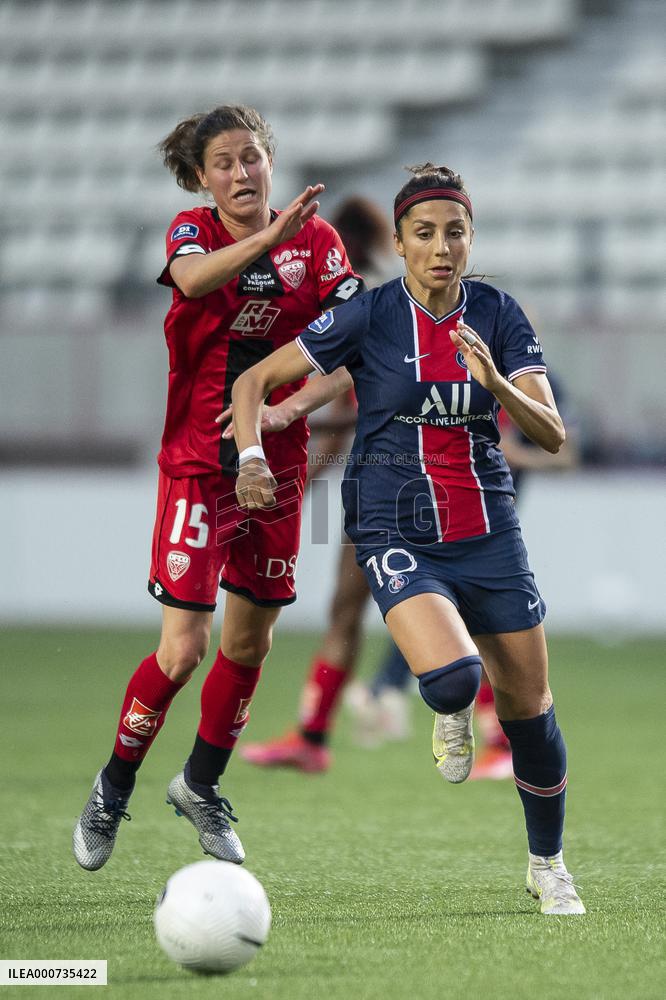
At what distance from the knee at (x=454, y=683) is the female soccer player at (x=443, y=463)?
8cm

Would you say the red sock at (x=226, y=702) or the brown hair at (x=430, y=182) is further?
the red sock at (x=226, y=702)

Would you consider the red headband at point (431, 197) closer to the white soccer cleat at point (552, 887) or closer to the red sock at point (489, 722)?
the white soccer cleat at point (552, 887)

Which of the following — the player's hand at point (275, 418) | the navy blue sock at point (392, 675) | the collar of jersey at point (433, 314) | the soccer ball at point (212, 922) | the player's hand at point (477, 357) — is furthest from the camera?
the navy blue sock at point (392, 675)

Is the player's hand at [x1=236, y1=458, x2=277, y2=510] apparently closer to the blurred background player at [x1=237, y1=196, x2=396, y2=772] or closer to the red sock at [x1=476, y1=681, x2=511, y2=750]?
the blurred background player at [x1=237, y1=196, x2=396, y2=772]

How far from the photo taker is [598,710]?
27.1ft

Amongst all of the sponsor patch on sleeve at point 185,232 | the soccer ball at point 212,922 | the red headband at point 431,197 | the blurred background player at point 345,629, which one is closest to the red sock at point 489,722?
the blurred background player at point 345,629

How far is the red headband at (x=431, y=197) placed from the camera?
3.68 m

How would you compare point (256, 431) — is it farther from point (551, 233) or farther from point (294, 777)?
point (551, 233)

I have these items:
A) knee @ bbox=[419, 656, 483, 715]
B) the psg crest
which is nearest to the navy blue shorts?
the psg crest

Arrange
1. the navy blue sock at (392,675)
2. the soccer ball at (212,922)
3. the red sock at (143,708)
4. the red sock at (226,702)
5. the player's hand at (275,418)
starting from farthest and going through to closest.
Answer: the navy blue sock at (392,675)
the red sock at (226,702)
the red sock at (143,708)
the player's hand at (275,418)
the soccer ball at (212,922)

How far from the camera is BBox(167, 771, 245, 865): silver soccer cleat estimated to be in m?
4.16

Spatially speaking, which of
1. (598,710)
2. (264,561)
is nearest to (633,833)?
(264,561)

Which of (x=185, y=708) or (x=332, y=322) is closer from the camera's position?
(x=332, y=322)

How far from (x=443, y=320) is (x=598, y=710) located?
498cm
